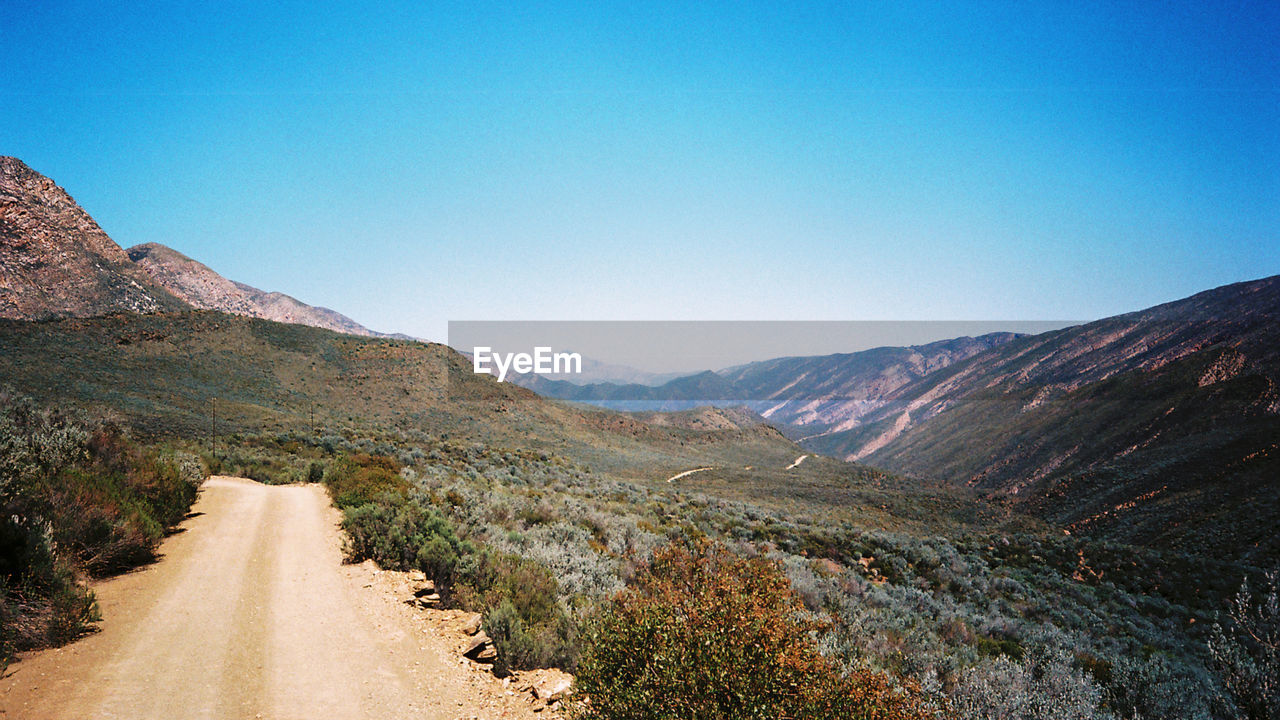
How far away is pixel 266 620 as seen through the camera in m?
6.02

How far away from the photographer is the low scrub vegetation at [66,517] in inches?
194

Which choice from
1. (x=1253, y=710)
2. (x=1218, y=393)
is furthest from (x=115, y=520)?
(x=1218, y=393)

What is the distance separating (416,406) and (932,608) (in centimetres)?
4711

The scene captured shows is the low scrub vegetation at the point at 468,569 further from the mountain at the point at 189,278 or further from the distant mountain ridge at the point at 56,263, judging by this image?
the mountain at the point at 189,278

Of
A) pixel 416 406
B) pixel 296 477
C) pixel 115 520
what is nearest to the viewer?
pixel 115 520

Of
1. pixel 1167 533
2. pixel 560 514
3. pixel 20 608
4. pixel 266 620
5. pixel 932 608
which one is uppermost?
pixel 20 608

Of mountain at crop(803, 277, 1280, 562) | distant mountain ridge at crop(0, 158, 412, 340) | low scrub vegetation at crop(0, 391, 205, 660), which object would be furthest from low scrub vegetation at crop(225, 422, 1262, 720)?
distant mountain ridge at crop(0, 158, 412, 340)

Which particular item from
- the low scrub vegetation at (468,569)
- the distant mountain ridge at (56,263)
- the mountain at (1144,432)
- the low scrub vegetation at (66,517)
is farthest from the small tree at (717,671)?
the distant mountain ridge at (56,263)

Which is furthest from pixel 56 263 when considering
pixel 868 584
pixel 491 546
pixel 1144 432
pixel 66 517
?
pixel 1144 432

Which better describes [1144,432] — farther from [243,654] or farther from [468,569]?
[243,654]

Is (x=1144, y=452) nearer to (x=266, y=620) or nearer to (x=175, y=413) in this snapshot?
(x=266, y=620)

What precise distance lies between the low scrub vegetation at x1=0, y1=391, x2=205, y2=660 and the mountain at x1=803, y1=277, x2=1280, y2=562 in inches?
1457

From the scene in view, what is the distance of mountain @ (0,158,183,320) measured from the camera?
59281mm

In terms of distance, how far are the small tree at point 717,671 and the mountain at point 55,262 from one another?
78667 mm
